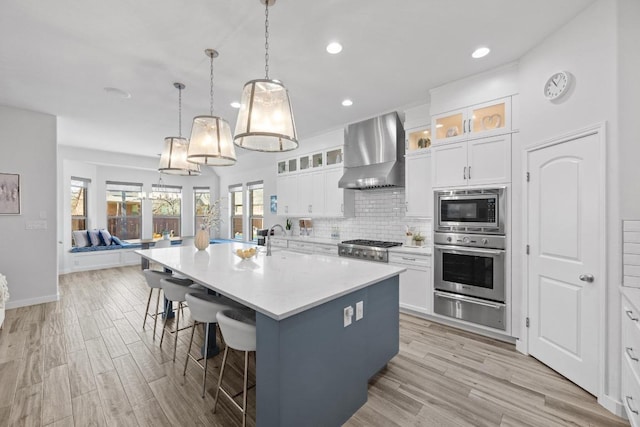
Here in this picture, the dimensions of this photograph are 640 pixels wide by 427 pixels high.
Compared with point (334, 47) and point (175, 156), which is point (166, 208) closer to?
point (175, 156)

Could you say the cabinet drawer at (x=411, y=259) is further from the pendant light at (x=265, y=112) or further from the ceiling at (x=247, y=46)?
the pendant light at (x=265, y=112)

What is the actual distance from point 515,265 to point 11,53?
211 inches

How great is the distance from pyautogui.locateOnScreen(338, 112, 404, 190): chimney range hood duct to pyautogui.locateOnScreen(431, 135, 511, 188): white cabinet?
2.22 ft

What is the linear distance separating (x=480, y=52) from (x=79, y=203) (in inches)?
349

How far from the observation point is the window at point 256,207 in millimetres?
7429

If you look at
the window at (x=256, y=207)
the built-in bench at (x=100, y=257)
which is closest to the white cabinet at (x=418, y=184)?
the window at (x=256, y=207)

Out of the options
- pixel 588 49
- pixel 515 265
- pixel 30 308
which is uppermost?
pixel 588 49

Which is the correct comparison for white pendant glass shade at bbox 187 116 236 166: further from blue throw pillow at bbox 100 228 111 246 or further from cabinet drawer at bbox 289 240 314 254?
blue throw pillow at bbox 100 228 111 246

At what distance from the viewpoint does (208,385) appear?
218cm

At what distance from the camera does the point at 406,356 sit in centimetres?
263

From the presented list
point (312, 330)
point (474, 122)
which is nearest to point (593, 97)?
point (474, 122)

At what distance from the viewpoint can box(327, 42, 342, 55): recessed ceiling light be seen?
2.48 meters

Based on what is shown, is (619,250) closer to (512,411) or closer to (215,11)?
(512,411)

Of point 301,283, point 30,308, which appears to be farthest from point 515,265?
point 30,308
